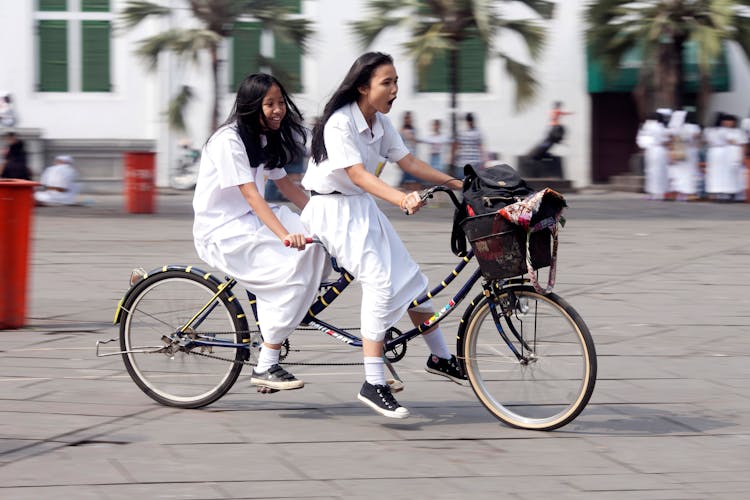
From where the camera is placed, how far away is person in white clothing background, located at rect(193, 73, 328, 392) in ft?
19.1

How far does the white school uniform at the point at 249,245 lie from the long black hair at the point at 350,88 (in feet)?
1.10

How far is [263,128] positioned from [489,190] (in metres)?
1.12

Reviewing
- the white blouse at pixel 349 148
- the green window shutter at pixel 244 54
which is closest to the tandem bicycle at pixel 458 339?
the white blouse at pixel 349 148

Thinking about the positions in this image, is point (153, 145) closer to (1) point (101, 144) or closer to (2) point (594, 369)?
(1) point (101, 144)

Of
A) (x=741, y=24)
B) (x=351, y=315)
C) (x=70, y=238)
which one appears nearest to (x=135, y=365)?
(x=351, y=315)

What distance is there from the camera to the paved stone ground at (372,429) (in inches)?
188

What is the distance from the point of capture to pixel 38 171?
25266 mm

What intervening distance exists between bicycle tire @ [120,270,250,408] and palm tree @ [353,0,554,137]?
599 inches

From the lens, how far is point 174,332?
6.13 m

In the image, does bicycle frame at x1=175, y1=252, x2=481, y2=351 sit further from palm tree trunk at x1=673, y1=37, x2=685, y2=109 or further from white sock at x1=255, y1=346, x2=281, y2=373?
palm tree trunk at x1=673, y1=37, x2=685, y2=109

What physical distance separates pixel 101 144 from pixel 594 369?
2129cm

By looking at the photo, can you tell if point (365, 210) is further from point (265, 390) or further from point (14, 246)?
point (14, 246)

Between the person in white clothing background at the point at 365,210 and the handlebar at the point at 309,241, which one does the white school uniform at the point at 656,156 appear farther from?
the handlebar at the point at 309,241

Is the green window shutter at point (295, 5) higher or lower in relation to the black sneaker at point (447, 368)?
higher
